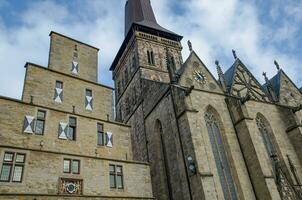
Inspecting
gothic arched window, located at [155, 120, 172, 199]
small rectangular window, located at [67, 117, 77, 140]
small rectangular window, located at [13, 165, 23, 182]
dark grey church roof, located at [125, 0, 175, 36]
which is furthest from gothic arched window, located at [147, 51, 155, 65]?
small rectangular window, located at [13, 165, 23, 182]

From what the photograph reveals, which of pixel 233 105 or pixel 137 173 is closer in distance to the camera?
pixel 137 173

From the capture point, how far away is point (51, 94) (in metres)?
14.0

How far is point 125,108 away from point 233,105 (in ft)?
43.7

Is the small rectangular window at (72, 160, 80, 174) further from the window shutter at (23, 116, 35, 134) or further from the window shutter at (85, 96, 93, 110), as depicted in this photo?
the window shutter at (85, 96, 93, 110)

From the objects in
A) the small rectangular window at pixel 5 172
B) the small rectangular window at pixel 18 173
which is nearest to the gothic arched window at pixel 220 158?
the small rectangular window at pixel 18 173

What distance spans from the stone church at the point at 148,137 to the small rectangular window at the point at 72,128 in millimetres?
52

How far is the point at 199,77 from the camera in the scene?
20.4 m

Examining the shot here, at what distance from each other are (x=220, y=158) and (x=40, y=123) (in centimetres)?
1120

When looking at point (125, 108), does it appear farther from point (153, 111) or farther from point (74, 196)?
point (74, 196)

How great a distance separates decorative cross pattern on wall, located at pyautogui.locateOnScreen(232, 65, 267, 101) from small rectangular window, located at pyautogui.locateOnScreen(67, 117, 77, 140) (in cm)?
1455

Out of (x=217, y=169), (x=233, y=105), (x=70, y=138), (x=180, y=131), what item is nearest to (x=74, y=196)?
(x=70, y=138)

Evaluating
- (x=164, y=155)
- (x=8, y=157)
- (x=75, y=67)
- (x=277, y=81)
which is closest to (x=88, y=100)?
(x=75, y=67)

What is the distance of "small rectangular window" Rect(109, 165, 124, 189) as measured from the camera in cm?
1331

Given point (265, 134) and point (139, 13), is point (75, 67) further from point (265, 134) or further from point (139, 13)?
point (139, 13)
